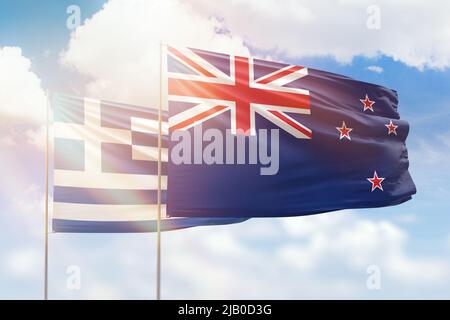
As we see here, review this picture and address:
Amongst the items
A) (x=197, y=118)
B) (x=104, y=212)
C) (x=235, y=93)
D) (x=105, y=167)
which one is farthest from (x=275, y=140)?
(x=104, y=212)

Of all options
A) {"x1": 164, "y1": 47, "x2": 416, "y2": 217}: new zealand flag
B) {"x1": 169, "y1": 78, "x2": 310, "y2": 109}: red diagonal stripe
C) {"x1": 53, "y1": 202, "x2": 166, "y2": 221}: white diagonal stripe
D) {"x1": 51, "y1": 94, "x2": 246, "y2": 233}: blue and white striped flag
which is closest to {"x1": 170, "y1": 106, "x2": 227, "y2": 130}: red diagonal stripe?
{"x1": 164, "y1": 47, "x2": 416, "y2": 217}: new zealand flag

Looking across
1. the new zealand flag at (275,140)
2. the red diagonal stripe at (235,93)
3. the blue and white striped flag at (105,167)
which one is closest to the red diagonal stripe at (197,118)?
the new zealand flag at (275,140)

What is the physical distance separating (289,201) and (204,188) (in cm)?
163

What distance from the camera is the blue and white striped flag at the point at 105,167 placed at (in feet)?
37.8

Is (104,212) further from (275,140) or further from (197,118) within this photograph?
(275,140)

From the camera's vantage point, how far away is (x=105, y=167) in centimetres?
1171

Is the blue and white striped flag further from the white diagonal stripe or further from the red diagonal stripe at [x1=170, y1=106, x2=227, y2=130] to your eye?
the red diagonal stripe at [x1=170, y1=106, x2=227, y2=130]

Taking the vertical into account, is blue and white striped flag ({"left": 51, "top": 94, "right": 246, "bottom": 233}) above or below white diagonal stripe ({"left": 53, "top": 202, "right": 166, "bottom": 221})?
above

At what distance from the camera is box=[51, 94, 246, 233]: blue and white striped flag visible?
37.8 feet

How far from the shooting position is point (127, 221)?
39.5 feet

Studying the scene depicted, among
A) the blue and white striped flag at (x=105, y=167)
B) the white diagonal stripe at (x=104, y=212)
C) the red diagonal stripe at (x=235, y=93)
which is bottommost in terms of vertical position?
the white diagonal stripe at (x=104, y=212)

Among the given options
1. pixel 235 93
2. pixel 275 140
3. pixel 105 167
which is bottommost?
pixel 105 167

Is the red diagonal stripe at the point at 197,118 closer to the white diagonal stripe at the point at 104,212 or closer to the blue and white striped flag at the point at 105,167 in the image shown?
the blue and white striped flag at the point at 105,167
